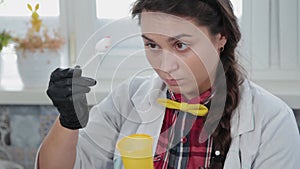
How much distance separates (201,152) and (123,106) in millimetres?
211

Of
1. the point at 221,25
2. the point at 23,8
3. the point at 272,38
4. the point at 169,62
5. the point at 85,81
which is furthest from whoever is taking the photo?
the point at 23,8

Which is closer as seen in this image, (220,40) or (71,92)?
(71,92)

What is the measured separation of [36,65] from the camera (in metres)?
1.65

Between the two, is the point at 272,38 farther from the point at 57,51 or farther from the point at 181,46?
the point at 181,46

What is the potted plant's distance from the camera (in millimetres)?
1632

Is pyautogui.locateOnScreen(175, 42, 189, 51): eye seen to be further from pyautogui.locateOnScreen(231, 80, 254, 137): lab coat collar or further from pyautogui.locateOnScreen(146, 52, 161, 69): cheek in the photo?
pyautogui.locateOnScreen(231, 80, 254, 137): lab coat collar

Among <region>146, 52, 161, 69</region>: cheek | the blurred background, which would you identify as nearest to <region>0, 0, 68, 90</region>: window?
the blurred background

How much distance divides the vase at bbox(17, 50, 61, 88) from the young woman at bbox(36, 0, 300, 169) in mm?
427

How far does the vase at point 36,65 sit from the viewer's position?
5.38ft

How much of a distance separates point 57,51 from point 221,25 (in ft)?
2.30

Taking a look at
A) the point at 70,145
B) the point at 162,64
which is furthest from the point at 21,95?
the point at 162,64

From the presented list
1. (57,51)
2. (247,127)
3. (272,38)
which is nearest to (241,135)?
(247,127)

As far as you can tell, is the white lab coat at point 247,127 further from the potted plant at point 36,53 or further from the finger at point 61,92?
the potted plant at point 36,53

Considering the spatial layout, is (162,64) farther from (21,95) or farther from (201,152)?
(21,95)
